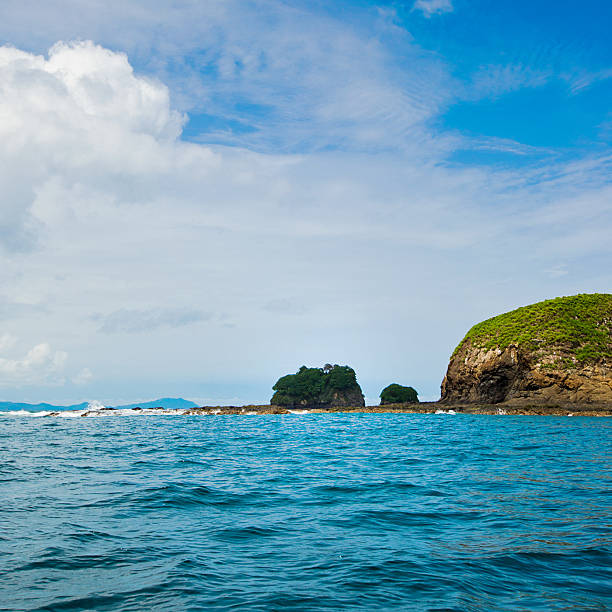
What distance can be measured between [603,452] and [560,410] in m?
46.0

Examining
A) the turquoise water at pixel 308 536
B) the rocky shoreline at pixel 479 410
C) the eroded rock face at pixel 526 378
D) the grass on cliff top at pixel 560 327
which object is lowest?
the rocky shoreline at pixel 479 410

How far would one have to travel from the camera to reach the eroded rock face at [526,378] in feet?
230

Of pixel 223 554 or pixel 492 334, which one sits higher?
pixel 492 334

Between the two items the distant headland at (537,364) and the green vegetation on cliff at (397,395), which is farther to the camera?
the green vegetation on cliff at (397,395)

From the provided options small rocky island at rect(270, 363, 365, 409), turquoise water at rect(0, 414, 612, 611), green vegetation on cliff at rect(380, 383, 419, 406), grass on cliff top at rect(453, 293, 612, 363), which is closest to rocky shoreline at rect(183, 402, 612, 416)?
grass on cliff top at rect(453, 293, 612, 363)

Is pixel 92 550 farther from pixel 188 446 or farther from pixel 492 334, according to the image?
pixel 492 334

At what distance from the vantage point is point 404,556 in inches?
343

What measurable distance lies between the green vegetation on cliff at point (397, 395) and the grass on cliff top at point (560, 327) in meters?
40.5

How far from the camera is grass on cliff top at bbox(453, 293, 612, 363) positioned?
248 feet

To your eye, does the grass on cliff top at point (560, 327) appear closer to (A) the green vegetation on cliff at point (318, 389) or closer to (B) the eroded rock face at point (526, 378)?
(B) the eroded rock face at point (526, 378)

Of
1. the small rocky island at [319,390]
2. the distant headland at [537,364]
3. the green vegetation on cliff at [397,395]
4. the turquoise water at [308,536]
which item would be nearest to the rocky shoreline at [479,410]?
the distant headland at [537,364]

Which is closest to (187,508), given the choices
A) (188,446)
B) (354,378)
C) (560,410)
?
(188,446)

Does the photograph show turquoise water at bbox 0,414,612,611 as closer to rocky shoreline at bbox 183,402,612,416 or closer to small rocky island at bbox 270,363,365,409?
rocky shoreline at bbox 183,402,612,416

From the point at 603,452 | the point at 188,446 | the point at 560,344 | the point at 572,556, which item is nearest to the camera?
the point at 572,556
